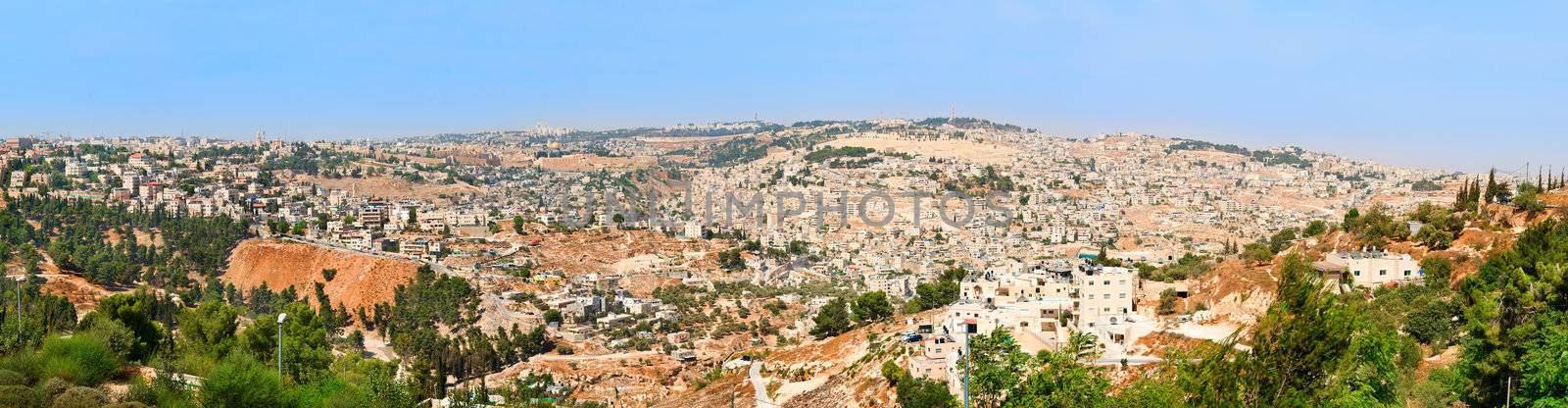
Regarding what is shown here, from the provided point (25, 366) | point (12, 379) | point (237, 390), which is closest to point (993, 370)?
point (237, 390)

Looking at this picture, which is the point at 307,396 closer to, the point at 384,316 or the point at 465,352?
the point at 465,352

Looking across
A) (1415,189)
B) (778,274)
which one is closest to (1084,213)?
(1415,189)

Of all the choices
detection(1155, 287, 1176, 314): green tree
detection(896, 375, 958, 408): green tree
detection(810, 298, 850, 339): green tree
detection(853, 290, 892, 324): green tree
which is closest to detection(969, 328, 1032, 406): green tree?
detection(896, 375, 958, 408): green tree

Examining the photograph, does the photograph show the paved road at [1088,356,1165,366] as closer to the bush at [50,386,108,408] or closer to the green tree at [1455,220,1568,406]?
the green tree at [1455,220,1568,406]

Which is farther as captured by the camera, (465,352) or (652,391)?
(465,352)

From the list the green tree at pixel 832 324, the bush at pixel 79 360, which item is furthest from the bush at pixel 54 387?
the green tree at pixel 832 324

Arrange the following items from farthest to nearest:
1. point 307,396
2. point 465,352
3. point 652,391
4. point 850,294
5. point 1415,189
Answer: point 1415,189 < point 850,294 < point 465,352 < point 652,391 < point 307,396

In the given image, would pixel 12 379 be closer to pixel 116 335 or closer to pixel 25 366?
pixel 25 366
